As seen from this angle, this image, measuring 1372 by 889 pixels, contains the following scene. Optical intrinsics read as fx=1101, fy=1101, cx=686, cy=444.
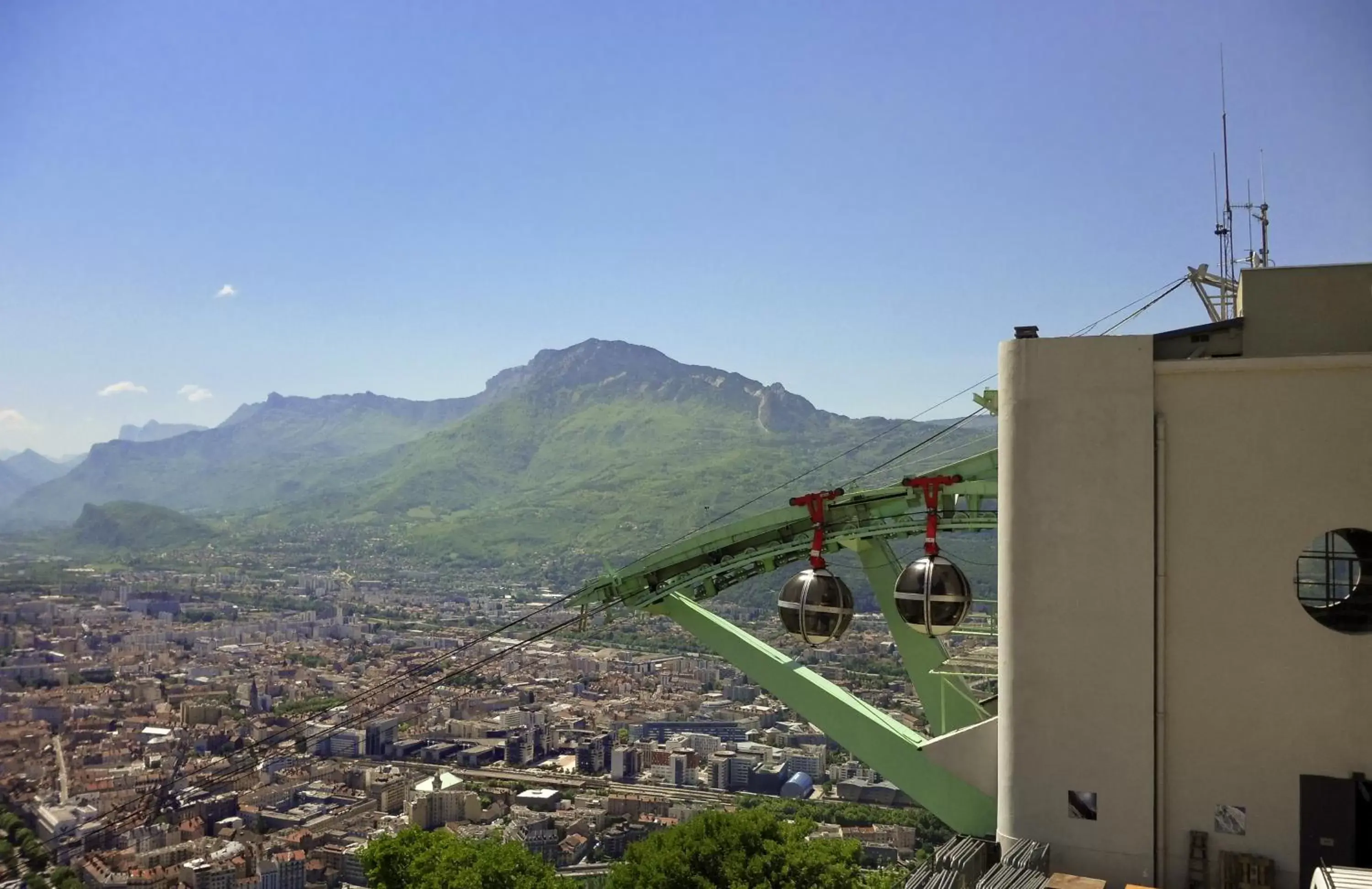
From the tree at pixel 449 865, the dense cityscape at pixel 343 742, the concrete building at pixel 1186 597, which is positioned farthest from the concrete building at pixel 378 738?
the concrete building at pixel 1186 597

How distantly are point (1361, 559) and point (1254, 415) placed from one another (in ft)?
3.38

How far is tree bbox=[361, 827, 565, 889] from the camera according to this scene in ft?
55.5

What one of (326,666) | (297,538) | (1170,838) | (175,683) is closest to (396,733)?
(326,666)

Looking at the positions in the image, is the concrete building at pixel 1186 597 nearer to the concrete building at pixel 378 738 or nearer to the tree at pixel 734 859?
the tree at pixel 734 859

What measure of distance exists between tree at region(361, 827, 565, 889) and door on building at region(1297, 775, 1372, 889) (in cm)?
1318

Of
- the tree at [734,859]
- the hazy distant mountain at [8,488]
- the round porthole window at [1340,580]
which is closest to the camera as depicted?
the round porthole window at [1340,580]

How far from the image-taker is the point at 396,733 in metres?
72.1

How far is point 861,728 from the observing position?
27.0ft

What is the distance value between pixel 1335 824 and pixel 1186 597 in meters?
1.31

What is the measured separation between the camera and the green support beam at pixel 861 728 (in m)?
7.50

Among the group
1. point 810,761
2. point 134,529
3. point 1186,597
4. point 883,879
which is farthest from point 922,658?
point 134,529

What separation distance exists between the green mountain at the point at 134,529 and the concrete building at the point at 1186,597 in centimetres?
13038

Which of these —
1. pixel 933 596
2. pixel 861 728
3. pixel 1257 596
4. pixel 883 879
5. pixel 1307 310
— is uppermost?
pixel 1307 310

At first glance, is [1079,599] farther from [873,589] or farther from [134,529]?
[134,529]
